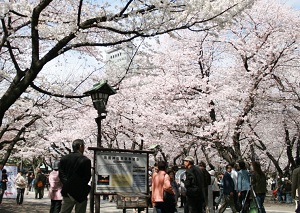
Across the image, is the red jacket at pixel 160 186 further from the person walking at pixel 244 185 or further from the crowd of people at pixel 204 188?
the person walking at pixel 244 185

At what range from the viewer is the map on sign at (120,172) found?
7168 mm

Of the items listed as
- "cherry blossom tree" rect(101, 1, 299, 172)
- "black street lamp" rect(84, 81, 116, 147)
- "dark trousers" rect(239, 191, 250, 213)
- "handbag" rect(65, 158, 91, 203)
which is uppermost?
"cherry blossom tree" rect(101, 1, 299, 172)

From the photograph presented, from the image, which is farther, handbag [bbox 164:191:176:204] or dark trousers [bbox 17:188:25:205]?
dark trousers [bbox 17:188:25:205]

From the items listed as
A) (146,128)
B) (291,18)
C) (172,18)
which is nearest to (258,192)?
(172,18)

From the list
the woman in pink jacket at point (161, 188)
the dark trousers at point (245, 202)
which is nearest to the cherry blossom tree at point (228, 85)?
the dark trousers at point (245, 202)

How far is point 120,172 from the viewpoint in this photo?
7.39m

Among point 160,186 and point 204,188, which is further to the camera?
point 204,188

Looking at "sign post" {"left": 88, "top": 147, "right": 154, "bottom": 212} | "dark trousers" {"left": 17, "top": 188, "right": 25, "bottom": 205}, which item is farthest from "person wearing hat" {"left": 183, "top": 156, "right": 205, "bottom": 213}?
"dark trousers" {"left": 17, "top": 188, "right": 25, "bottom": 205}

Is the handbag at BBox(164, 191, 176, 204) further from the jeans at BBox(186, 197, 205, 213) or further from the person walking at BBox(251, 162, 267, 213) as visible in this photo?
the person walking at BBox(251, 162, 267, 213)

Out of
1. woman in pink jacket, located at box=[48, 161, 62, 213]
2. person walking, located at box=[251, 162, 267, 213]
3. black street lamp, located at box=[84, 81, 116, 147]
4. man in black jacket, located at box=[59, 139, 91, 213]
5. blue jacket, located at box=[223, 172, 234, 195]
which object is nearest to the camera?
man in black jacket, located at box=[59, 139, 91, 213]

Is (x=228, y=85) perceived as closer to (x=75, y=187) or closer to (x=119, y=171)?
(x=119, y=171)

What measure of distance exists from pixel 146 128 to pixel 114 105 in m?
2.31

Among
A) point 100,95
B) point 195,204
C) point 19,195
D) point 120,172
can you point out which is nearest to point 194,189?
point 195,204

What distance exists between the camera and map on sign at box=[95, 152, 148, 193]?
7.17 metres
